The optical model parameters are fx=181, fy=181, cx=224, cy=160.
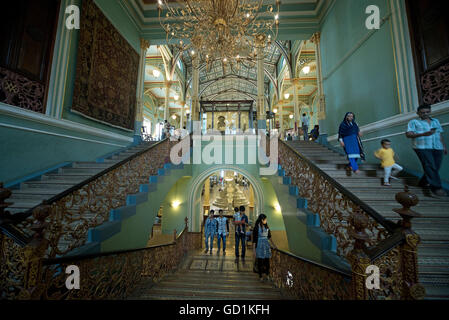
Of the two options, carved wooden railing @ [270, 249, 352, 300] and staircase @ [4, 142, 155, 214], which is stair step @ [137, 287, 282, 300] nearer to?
carved wooden railing @ [270, 249, 352, 300]

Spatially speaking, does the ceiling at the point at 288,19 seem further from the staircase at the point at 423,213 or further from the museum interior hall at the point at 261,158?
the staircase at the point at 423,213

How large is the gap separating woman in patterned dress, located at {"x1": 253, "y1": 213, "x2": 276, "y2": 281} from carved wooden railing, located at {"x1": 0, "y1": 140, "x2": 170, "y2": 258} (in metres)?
2.84

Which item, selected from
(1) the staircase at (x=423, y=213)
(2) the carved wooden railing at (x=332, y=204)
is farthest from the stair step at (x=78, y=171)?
(1) the staircase at (x=423, y=213)

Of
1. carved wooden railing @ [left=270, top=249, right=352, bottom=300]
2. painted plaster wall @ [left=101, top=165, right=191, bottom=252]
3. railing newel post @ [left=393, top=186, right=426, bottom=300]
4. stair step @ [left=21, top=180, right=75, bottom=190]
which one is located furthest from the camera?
stair step @ [left=21, top=180, right=75, bottom=190]

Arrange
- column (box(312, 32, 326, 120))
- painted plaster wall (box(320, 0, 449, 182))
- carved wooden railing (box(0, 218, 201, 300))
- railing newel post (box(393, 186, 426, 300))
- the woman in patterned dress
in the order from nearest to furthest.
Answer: railing newel post (box(393, 186, 426, 300)) → carved wooden railing (box(0, 218, 201, 300)) → painted plaster wall (box(320, 0, 449, 182)) → the woman in patterned dress → column (box(312, 32, 326, 120))

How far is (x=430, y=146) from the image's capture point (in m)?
2.74

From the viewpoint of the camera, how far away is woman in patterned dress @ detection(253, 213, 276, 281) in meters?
4.15

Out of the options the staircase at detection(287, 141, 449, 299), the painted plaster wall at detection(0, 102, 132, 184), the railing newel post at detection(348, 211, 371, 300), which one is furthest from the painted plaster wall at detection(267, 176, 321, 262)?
the painted plaster wall at detection(0, 102, 132, 184)

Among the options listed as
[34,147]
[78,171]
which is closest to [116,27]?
[34,147]

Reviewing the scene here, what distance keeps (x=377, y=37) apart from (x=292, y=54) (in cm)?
777

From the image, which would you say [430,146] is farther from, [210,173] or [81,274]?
[210,173]

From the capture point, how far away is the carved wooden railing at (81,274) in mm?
1395

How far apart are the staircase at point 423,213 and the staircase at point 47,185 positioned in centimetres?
476

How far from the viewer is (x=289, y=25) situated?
7254 mm
